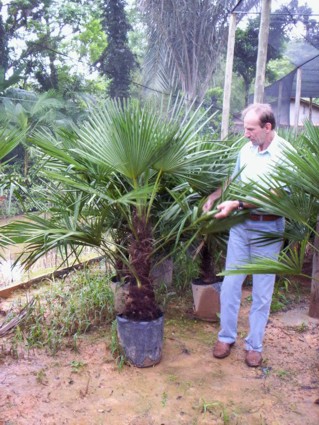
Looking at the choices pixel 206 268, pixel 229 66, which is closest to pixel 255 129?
pixel 206 268

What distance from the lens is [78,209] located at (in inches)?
111

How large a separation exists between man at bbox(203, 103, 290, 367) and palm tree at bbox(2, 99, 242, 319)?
0.59 feet

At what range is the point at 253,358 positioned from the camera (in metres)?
2.97

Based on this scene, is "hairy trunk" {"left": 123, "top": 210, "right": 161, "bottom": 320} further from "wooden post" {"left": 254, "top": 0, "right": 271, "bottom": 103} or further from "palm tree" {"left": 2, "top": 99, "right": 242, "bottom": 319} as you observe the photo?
"wooden post" {"left": 254, "top": 0, "right": 271, "bottom": 103}

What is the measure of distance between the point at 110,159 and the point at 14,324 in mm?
1442

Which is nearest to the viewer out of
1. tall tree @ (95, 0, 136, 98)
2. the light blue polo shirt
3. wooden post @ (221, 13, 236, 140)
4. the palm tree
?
the palm tree

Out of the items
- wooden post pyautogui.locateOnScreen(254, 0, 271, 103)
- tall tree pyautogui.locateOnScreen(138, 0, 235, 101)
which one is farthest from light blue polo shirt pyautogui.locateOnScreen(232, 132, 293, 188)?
tall tree pyautogui.locateOnScreen(138, 0, 235, 101)

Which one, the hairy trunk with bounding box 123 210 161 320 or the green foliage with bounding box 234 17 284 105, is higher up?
the green foliage with bounding box 234 17 284 105

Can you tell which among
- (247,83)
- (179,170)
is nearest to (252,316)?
(179,170)

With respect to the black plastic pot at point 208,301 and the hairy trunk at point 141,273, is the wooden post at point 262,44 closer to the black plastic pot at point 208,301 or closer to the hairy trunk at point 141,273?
the black plastic pot at point 208,301

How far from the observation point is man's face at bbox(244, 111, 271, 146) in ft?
9.28

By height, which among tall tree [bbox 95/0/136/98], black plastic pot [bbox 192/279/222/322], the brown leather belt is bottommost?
black plastic pot [bbox 192/279/222/322]

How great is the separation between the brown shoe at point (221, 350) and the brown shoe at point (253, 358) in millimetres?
148

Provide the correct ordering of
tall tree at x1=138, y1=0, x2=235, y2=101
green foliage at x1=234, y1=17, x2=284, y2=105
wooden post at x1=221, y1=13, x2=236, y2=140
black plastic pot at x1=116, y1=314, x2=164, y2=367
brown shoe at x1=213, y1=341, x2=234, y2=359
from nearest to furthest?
black plastic pot at x1=116, y1=314, x2=164, y2=367
brown shoe at x1=213, y1=341, x2=234, y2=359
wooden post at x1=221, y1=13, x2=236, y2=140
green foliage at x1=234, y1=17, x2=284, y2=105
tall tree at x1=138, y1=0, x2=235, y2=101
